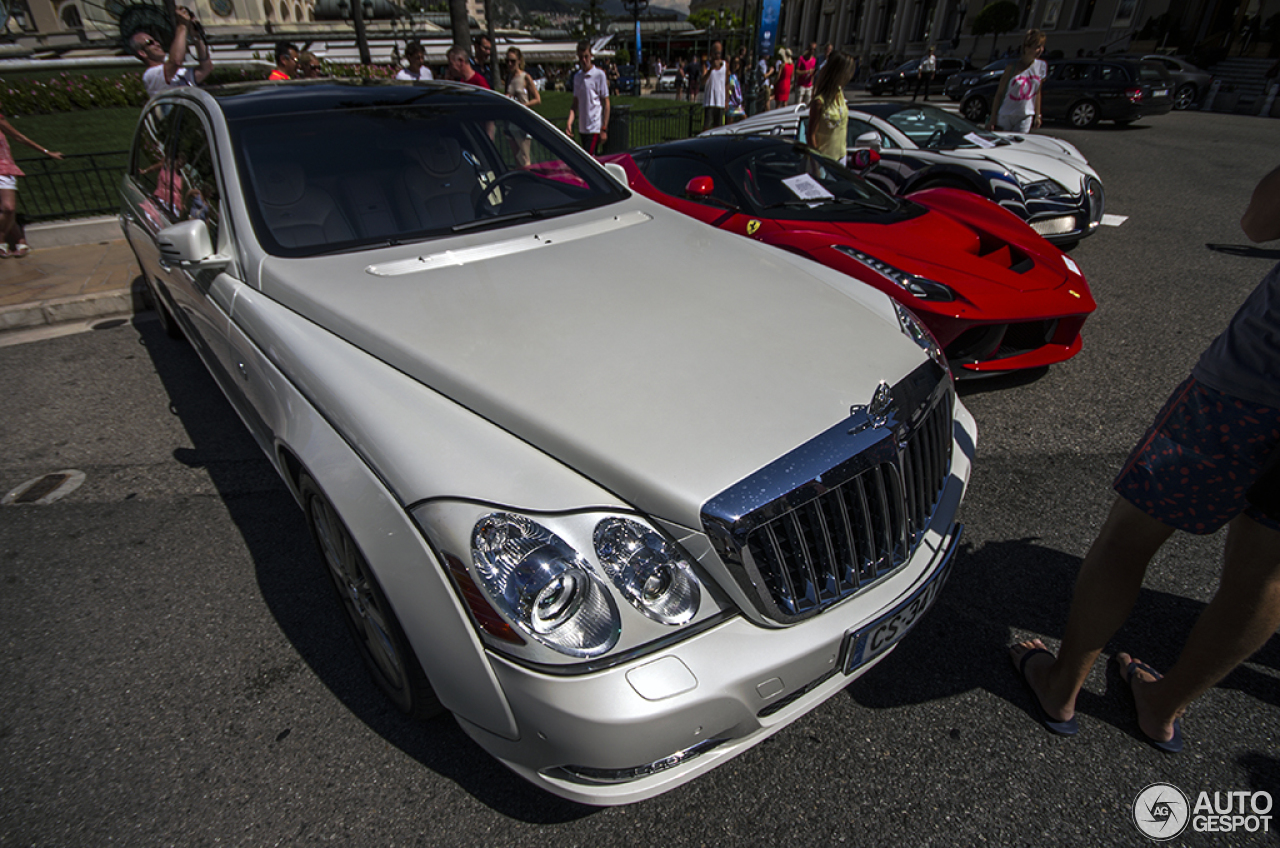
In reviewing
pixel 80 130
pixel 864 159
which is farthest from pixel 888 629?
pixel 80 130

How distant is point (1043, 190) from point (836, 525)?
A: 5.67 metres

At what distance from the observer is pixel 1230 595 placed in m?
1.48

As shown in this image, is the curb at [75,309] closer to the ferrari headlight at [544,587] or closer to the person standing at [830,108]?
the ferrari headlight at [544,587]

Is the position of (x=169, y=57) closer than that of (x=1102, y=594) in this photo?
No

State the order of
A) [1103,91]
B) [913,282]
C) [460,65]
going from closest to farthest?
[913,282] → [460,65] → [1103,91]

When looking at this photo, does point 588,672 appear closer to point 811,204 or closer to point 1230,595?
point 1230,595

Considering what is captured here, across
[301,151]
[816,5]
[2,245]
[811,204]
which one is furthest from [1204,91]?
[816,5]

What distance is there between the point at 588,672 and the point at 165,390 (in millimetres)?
3843

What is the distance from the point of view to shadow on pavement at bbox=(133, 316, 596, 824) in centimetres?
174

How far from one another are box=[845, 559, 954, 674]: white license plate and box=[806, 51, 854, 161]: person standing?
4.84m

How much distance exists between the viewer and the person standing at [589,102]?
8.72m

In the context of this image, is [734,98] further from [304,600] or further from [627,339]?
[304,600]

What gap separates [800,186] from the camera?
4266mm

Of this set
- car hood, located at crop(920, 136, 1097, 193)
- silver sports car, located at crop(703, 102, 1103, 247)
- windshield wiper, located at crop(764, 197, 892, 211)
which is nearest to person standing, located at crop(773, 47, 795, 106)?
silver sports car, located at crop(703, 102, 1103, 247)
